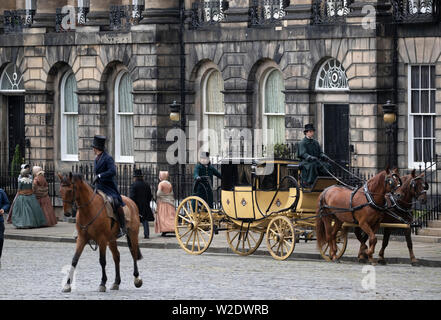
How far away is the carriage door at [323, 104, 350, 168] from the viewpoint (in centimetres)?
3578

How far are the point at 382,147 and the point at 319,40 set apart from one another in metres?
3.30

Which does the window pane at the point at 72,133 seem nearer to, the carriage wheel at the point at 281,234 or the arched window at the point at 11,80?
the arched window at the point at 11,80

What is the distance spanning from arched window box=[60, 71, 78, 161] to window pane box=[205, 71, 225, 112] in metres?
5.01

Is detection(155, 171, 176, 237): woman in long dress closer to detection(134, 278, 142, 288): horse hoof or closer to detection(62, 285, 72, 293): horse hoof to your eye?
detection(134, 278, 142, 288): horse hoof

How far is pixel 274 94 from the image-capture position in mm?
38156

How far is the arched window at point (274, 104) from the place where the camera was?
1492 inches

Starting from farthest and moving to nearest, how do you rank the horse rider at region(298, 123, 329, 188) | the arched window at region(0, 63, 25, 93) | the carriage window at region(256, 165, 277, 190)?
1. the arched window at region(0, 63, 25, 93)
2. the carriage window at region(256, 165, 277, 190)
3. the horse rider at region(298, 123, 329, 188)

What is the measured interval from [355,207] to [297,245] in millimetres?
3752

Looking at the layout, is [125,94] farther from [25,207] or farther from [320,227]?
[320,227]

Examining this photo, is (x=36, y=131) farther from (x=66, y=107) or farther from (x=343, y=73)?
(x=343, y=73)

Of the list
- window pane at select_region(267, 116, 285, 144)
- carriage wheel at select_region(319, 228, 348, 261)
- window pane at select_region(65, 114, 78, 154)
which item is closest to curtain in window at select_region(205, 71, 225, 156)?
window pane at select_region(267, 116, 285, 144)

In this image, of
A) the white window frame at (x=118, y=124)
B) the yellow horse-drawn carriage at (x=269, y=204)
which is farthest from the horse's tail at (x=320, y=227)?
the white window frame at (x=118, y=124)

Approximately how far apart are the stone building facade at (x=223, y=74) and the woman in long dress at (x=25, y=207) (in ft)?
15.8

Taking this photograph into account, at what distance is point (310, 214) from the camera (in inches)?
1069
